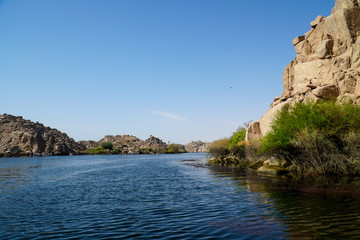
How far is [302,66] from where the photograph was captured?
60.6 meters

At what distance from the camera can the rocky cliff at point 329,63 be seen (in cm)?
4678

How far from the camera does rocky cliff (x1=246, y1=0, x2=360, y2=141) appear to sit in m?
46.8

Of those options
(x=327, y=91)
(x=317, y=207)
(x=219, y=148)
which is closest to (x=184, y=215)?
(x=317, y=207)

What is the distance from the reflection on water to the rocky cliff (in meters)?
23.2

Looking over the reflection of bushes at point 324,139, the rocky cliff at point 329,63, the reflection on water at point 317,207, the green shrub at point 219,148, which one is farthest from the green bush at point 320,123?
the green shrub at point 219,148

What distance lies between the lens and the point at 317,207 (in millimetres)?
17375

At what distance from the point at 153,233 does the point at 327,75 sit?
52613 millimetres

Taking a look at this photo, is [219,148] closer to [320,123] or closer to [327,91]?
[327,91]

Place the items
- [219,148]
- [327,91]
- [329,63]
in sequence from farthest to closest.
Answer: [219,148], [329,63], [327,91]

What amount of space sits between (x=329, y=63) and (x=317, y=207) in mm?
46549

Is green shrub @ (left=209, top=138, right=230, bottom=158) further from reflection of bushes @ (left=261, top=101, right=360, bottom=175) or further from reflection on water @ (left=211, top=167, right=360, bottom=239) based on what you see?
reflection on water @ (left=211, top=167, right=360, bottom=239)

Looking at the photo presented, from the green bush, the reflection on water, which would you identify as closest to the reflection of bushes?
the green bush

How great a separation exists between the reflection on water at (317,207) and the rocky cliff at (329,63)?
→ 76.1 ft

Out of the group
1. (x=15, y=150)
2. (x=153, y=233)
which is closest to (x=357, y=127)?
(x=153, y=233)
